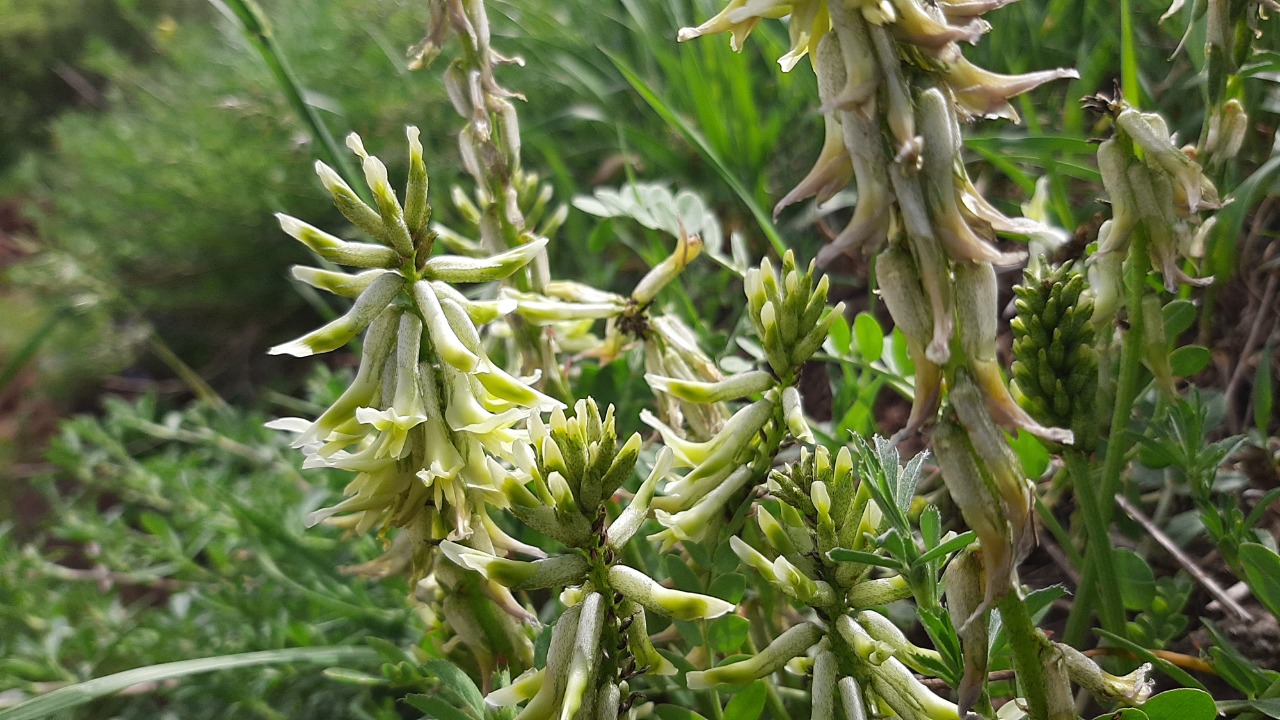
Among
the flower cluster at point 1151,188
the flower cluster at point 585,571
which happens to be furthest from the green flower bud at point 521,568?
the flower cluster at point 1151,188

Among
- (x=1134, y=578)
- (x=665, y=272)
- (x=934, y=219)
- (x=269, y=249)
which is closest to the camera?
(x=934, y=219)

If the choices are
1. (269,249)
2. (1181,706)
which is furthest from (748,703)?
(269,249)

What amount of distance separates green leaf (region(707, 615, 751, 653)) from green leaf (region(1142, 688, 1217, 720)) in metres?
0.27

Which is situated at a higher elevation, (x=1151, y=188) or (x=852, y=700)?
(x=1151, y=188)

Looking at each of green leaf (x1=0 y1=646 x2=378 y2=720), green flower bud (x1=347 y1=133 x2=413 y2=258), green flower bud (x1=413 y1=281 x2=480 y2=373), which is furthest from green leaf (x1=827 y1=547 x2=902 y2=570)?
green leaf (x1=0 y1=646 x2=378 y2=720)

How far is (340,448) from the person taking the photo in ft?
2.02

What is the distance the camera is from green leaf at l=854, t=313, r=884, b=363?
0.94 meters

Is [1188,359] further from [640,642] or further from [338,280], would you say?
[338,280]

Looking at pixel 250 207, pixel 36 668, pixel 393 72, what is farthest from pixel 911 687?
pixel 250 207

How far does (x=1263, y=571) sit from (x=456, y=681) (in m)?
0.61

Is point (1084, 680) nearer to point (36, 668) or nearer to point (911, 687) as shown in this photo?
point (911, 687)

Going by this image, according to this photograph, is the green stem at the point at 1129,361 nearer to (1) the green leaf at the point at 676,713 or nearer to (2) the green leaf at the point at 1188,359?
(2) the green leaf at the point at 1188,359

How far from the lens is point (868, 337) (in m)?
0.94

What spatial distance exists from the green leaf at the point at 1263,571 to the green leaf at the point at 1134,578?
0.30ft
